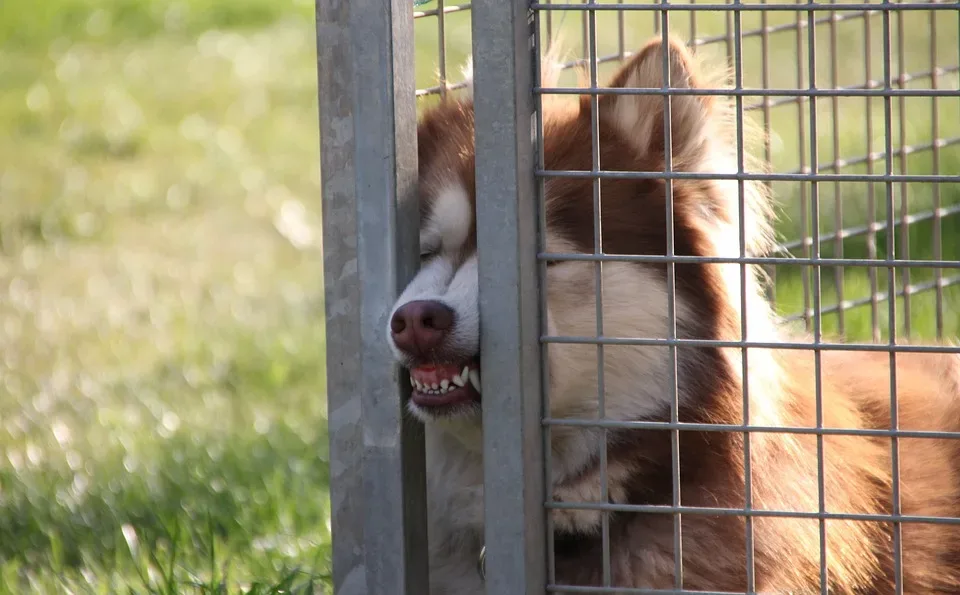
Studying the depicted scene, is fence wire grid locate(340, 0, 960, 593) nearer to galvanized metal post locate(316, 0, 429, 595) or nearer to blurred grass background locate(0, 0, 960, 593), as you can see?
blurred grass background locate(0, 0, 960, 593)

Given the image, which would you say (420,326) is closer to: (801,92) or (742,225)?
(742,225)

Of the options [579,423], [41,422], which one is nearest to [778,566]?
[579,423]

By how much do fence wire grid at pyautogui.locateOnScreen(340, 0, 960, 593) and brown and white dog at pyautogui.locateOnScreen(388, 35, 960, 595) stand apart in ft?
0.38

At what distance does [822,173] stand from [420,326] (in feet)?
7.88

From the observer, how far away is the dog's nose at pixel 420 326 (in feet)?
7.66

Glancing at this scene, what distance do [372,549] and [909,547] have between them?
1303 millimetres

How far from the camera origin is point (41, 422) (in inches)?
179

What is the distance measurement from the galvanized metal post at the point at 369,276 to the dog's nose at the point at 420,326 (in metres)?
0.03

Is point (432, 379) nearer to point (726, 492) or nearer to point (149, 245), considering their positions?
point (726, 492)

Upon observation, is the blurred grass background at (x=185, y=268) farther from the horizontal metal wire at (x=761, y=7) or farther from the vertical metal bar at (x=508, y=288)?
the horizontal metal wire at (x=761, y=7)

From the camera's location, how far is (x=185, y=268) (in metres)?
6.52

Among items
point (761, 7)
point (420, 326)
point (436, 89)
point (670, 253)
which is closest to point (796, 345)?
point (670, 253)

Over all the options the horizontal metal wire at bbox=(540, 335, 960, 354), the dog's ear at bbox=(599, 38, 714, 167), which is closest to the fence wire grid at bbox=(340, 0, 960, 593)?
the horizontal metal wire at bbox=(540, 335, 960, 354)

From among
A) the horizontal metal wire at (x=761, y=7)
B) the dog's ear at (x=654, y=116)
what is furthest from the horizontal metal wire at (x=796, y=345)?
the dog's ear at (x=654, y=116)
